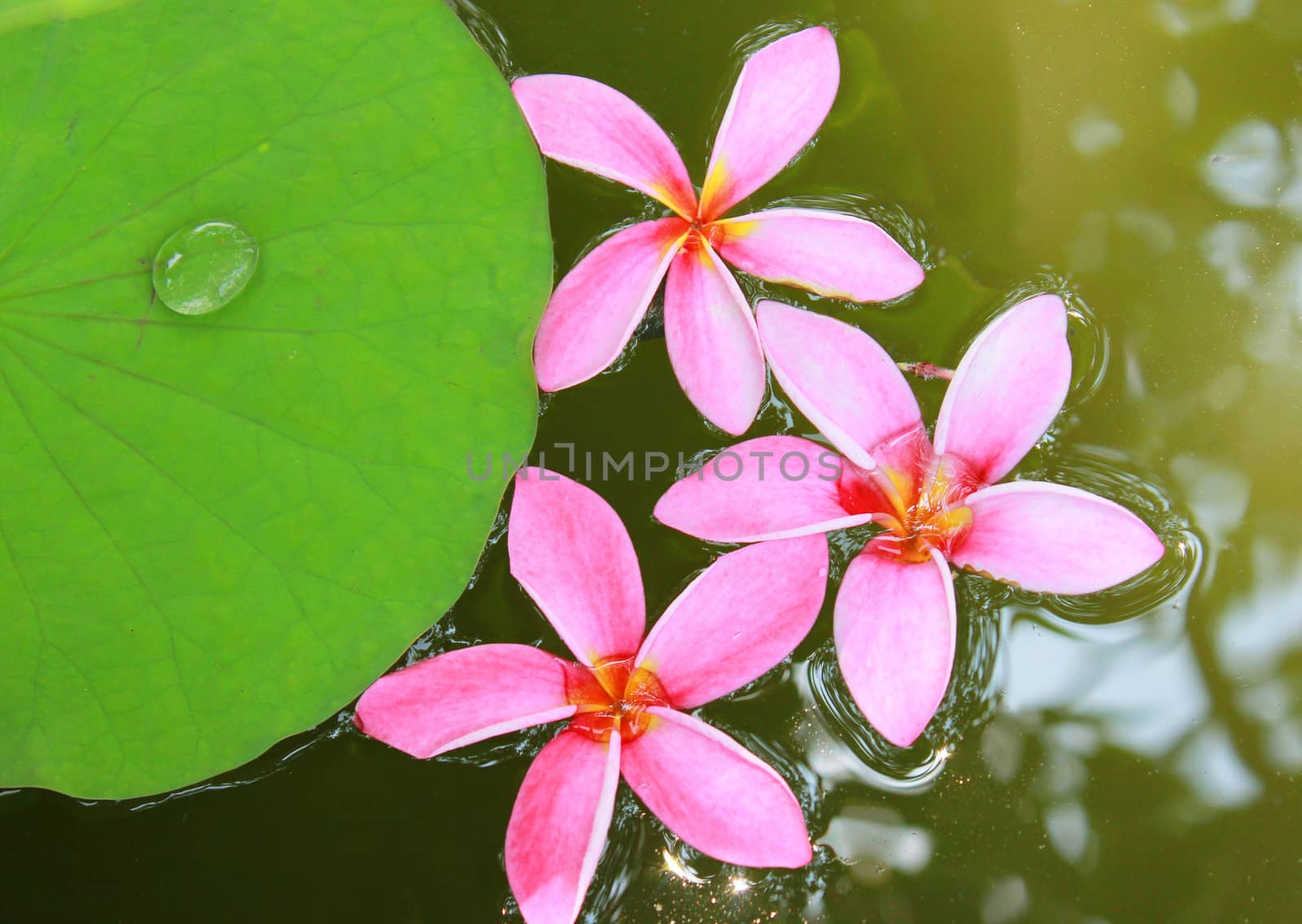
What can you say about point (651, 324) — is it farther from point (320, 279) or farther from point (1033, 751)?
point (1033, 751)

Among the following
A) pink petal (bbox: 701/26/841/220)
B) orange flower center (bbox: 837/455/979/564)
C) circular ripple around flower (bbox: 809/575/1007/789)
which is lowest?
circular ripple around flower (bbox: 809/575/1007/789)

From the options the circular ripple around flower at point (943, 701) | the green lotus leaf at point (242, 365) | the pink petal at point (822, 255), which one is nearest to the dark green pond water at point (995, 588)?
the circular ripple around flower at point (943, 701)

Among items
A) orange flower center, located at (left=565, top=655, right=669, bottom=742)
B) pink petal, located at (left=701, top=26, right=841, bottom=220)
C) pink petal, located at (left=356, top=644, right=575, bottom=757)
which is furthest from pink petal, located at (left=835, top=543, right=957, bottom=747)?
pink petal, located at (left=701, top=26, right=841, bottom=220)

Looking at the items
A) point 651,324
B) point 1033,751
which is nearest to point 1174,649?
point 1033,751

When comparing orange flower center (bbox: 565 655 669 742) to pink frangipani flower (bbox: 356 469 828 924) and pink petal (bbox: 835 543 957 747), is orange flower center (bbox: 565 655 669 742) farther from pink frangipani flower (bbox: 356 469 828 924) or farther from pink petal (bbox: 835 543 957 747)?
pink petal (bbox: 835 543 957 747)

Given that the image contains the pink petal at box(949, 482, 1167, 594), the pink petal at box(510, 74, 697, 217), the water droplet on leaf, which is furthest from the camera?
the pink petal at box(510, 74, 697, 217)

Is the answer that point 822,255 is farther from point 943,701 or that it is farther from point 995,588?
point 943,701

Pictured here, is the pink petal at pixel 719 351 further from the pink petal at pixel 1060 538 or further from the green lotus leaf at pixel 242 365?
the pink petal at pixel 1060 538

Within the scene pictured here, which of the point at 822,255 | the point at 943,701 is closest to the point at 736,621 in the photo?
the point at 943,701
